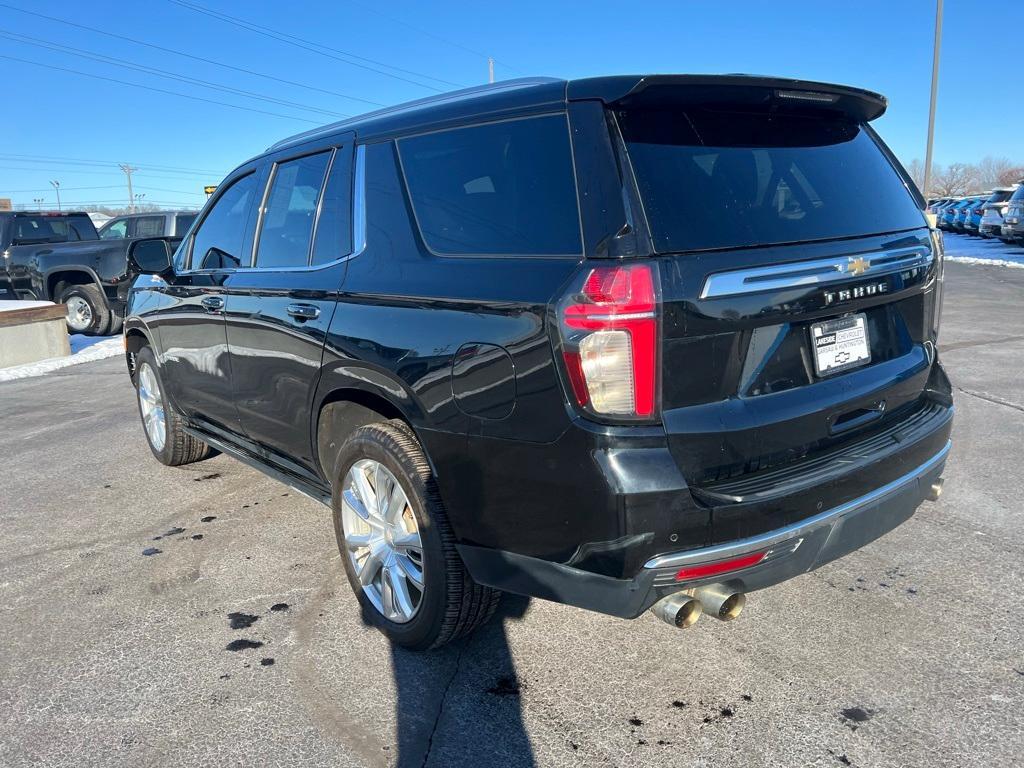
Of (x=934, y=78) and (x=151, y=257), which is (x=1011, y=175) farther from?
(x=151, y=257)

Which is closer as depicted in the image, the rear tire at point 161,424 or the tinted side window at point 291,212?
the tinted side window at point 291,212

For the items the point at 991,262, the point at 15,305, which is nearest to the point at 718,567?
the point at 15,305

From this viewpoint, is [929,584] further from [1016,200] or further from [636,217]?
[1016,200]

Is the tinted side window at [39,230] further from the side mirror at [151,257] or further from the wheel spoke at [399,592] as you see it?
the wheel spoke at [399,592]

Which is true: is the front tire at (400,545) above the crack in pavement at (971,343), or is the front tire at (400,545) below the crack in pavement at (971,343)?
above

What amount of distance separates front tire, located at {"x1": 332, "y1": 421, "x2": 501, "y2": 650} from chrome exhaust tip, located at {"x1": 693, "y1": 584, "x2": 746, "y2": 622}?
811 millimetres

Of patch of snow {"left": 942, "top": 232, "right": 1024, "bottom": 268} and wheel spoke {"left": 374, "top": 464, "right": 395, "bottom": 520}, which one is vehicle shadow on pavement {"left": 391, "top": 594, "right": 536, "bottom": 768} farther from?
patch of snow {"left": 942, "top": 232, "right": 1024, "bottom": 268}

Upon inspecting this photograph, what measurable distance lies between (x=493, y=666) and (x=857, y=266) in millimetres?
1871

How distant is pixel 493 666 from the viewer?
2.96 metres

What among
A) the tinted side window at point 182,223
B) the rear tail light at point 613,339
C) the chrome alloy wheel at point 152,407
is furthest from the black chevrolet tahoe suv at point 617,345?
the tinted side window at point 182,223

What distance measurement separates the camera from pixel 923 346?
308 centimetres

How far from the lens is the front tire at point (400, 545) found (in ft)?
9.22

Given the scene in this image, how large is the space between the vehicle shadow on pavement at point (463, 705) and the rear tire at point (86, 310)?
11.7 metres

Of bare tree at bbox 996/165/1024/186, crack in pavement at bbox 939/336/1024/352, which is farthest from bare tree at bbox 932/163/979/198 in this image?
crack in pavement at bbox 939/336/1024/352
